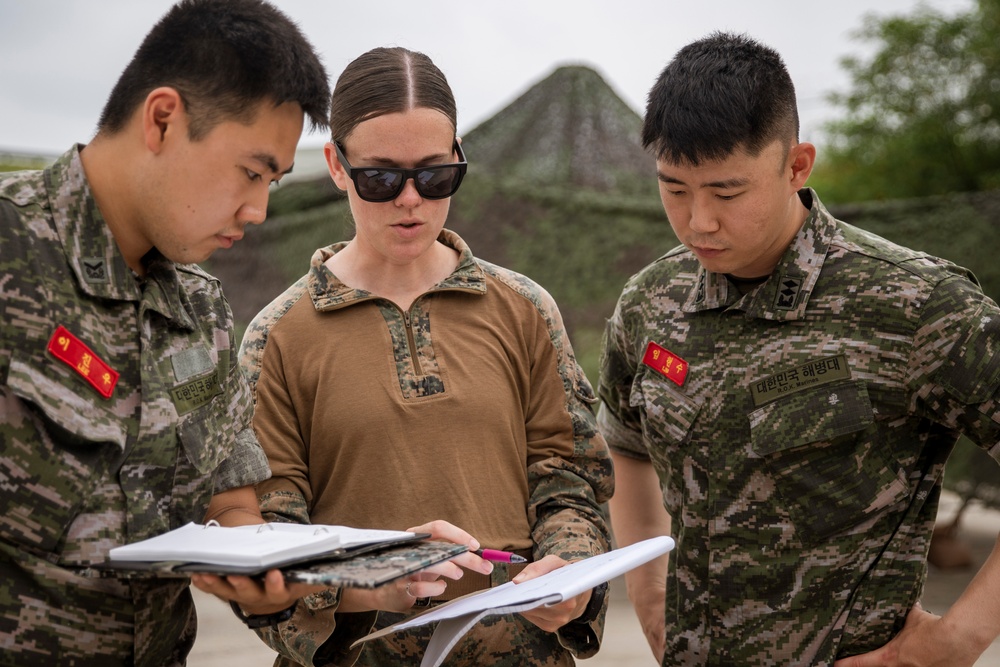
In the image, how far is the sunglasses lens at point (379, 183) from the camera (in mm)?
2436

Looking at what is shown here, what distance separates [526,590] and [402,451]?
1.71 feet

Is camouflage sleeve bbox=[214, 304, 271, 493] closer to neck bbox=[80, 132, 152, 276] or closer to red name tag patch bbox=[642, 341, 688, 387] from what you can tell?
neck bbox=[80, 132, 152, 276]

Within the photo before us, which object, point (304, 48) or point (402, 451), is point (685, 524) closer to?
point (402, 451)

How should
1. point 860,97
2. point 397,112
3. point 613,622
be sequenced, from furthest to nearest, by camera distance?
point 860,97
point 613,622
point 397,112

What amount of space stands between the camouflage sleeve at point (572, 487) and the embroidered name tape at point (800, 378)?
40 centimetres

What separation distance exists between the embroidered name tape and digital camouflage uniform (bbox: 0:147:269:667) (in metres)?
1.24

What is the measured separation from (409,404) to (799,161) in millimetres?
1094

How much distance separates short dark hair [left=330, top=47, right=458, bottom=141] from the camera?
247cm

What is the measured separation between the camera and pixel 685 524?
8.82 ft

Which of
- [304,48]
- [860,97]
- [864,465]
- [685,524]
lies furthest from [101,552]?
[860,97]

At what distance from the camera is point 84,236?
1.96 meters

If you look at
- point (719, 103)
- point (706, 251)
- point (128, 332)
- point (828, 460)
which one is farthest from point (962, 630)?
point (128, 332)

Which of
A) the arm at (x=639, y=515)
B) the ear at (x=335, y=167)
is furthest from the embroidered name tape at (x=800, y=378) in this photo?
the ear at (x=335, y=167)

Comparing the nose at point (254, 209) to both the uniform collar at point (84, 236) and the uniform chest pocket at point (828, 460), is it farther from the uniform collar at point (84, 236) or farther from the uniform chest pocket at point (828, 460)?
the uniform chest pocket at point (828, 460)
